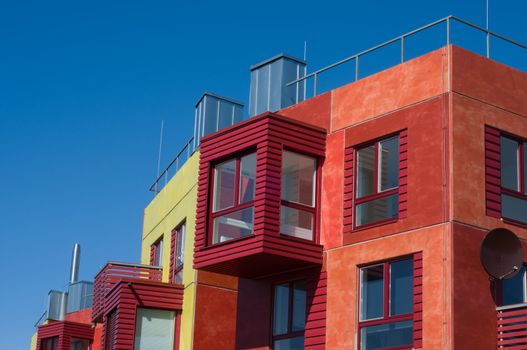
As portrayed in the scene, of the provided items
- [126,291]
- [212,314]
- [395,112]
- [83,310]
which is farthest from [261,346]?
[83,310]

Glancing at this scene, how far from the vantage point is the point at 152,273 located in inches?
1320

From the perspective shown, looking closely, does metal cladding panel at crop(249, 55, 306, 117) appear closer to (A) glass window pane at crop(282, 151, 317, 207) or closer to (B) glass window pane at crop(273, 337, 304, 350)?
(A) glass window pane at crop(282, 151, 317, 207)

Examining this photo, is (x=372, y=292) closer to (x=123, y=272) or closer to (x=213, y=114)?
(x=213, y=114)

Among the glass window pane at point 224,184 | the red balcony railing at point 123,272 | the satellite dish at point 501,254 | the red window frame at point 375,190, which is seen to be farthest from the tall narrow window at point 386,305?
the red balcony railing at point 123,272

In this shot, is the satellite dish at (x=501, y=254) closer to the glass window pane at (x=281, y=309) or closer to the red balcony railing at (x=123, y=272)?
the glass window pane at (x=281, y=309)

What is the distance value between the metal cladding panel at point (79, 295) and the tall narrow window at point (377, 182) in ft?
88.8

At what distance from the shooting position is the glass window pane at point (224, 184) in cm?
2681

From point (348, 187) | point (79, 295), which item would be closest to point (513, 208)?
point (348, 187)

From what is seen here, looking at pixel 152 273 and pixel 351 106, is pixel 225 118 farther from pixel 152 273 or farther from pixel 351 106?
pixel 351 106

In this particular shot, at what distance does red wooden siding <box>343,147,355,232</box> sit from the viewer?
25188mm

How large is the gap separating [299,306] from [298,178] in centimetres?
313

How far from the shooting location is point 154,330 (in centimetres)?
3011

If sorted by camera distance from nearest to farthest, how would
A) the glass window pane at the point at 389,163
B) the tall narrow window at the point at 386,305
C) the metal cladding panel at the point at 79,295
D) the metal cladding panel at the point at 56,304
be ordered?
1. the tall narrow window at the point at 386,305
2. the glass window pane at the point at 389,163
3. the metal cladding panel at the point at 79,295
4. the metal cladding panel at the point at 56,304

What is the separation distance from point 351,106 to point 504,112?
3.70 metres
